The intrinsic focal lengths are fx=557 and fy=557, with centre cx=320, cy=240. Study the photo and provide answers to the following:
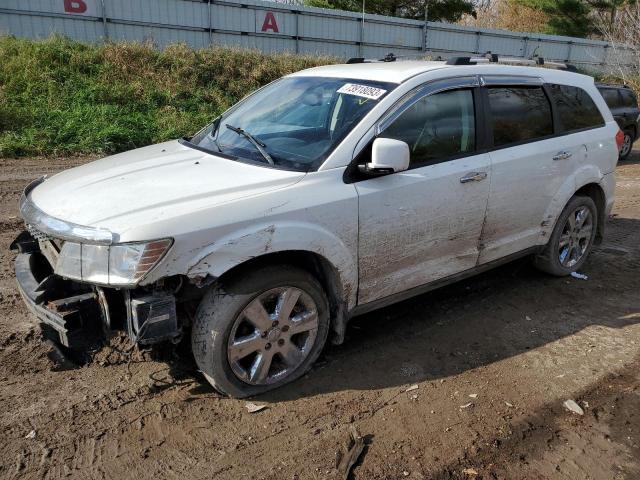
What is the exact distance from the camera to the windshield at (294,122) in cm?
354

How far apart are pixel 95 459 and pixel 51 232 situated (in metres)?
1.18

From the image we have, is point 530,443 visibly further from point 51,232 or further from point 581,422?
point 51,232

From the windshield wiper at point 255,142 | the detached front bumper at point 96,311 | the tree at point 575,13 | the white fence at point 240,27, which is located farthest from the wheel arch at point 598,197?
the tree at point 575,13

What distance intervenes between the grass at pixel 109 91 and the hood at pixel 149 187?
7375 mm

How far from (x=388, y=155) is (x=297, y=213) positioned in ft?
2.13

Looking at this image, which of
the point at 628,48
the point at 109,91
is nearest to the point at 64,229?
the point at 109,91

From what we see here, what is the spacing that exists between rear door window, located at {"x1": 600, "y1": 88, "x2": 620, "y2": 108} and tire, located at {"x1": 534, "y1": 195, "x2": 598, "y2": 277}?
939cm

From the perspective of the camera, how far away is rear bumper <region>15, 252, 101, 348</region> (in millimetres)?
2877

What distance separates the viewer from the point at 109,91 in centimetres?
1275

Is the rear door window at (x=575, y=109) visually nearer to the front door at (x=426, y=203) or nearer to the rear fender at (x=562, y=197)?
the rear fender at (x=562, y=197)

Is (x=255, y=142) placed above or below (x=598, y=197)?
above

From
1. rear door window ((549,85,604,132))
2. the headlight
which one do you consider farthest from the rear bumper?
rear door window ((549,85,604,132))

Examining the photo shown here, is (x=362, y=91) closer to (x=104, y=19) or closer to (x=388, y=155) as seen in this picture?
(x=388, y=155)

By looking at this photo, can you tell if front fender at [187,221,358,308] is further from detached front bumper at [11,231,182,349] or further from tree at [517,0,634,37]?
tree at [517,0,634,37]
